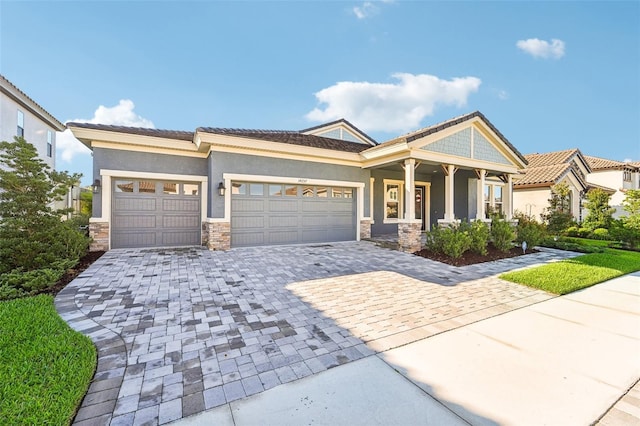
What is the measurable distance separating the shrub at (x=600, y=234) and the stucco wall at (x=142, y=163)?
18614mm

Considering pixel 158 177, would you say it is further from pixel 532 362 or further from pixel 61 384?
pixel 532 362

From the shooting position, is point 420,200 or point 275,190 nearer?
point 275,190

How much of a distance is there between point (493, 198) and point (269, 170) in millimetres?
12199

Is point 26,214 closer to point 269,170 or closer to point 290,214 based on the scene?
point 269,170

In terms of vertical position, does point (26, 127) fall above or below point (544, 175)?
above

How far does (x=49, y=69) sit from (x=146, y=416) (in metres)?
12.9

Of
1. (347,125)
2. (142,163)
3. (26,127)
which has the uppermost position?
(347,125)

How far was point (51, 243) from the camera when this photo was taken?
243 inches

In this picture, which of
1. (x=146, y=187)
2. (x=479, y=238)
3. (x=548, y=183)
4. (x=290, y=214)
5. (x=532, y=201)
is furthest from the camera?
(x=532, y=201)

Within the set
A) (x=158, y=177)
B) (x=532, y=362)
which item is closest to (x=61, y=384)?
(x=532, y=362)

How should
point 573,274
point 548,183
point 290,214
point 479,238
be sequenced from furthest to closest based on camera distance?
point 548,183 < point 290,214 < point 479,238 < point 573,274

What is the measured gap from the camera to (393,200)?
533 inches

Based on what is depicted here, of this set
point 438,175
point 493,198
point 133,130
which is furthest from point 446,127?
point 133,130

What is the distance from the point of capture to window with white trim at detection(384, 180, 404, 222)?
13.2 metres
